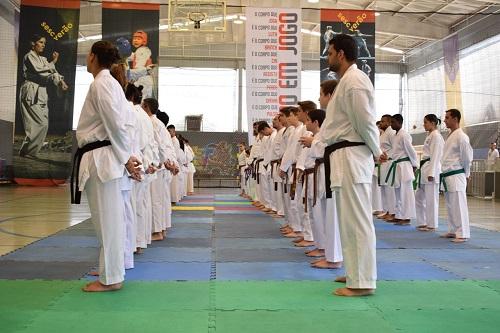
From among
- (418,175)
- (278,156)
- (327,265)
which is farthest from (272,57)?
(327,265)

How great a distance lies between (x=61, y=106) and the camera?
16.6 m


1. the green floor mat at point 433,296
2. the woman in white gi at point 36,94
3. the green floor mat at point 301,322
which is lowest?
the green floor mat at point 301,322

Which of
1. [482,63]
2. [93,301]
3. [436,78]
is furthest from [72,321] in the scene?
[436,78]

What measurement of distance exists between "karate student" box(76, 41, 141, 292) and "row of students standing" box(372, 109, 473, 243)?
4579 mm

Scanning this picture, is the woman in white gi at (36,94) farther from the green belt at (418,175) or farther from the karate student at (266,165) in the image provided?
the green belt at (418,175)

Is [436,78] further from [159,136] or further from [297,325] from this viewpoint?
[297,325]

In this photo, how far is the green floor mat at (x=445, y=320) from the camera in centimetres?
291

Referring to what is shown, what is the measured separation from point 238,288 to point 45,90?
14.2m

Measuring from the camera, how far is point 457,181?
6.79 metres

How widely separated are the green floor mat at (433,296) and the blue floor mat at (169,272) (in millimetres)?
1411

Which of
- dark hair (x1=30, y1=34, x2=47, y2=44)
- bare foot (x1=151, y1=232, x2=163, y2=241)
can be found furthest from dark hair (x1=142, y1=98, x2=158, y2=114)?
dark hair (x1=30, y1=34, x2=47, y2=44)

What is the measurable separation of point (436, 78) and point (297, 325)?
18.9 m

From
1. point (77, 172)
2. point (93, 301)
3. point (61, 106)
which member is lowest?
point (93, 301)

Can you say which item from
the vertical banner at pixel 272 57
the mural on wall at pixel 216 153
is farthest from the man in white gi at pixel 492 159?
the mural on wall at pixel 216 153
